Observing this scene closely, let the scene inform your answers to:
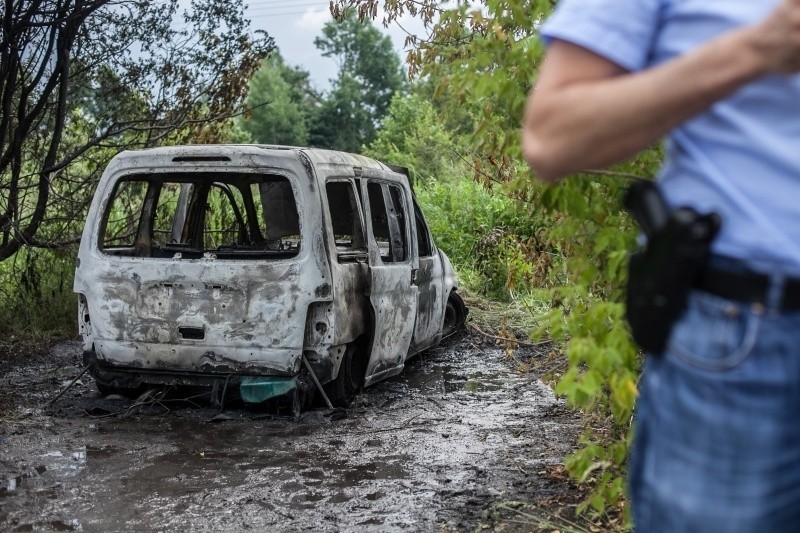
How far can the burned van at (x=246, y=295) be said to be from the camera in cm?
729

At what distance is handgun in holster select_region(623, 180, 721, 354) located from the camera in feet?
4.96

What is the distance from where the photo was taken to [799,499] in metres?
1.55

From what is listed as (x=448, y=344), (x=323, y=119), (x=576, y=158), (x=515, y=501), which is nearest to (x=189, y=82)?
(x=448, y=344)

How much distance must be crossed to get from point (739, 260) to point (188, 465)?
16.7 feet

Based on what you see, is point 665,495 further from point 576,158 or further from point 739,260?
point 576,158

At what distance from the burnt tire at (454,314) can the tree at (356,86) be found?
214 ft

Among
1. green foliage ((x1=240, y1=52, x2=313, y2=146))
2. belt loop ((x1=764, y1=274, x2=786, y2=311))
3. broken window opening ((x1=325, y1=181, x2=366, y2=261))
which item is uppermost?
green foliage ((x1=240, y1=52, x2=313, y2=146))

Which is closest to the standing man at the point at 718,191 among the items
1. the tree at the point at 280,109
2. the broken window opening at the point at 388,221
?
the broken window opening at the point at 388,221

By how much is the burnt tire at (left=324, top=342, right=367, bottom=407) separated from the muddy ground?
133 millimetres

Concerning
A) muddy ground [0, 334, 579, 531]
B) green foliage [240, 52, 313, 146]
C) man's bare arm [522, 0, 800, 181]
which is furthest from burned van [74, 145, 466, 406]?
green foliage [240, 52, 313, 146]

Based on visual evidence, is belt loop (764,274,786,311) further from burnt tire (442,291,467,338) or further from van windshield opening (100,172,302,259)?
burnt tire (442,291,467,338)

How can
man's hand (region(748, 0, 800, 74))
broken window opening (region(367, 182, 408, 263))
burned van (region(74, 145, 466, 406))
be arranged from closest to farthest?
man's hand (region(748, 0, 800, 74)), burned van (region(74, 145, 466, 406)), broken window opening (region(367, 182, 408, 263))

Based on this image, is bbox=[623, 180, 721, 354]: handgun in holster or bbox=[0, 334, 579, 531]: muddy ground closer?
bbox=[623, 180, 721, 354]: handgun in holster

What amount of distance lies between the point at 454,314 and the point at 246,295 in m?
4.69
